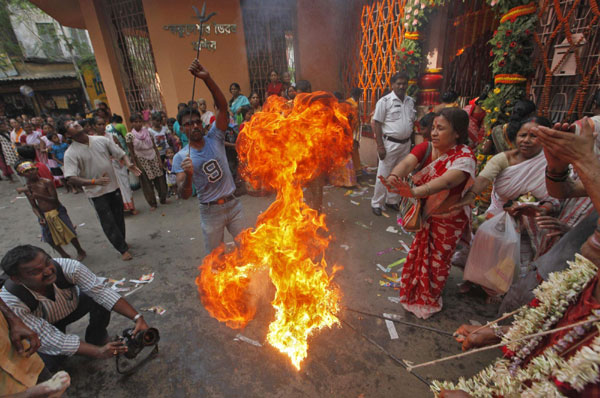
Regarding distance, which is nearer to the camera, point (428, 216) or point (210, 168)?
point (428, 216)

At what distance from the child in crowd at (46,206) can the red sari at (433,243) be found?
5965 millimetres

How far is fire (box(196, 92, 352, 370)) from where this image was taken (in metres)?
3.39

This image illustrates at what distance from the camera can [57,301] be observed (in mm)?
2838

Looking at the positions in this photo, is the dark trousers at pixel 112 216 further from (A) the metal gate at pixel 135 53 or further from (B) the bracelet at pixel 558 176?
(A) the metal gate at pixel 135 53

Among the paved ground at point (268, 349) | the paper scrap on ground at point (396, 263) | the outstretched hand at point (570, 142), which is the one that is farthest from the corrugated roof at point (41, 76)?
the outstretched hand at point (570, 142)

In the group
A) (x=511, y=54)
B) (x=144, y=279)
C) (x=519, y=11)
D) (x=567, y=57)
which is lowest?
(x=144, y=279)

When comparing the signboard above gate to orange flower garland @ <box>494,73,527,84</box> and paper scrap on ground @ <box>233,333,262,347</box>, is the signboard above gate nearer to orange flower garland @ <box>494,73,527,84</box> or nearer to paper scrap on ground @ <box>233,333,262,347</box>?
orange flower garland @ <box>494,73,527,84</box>

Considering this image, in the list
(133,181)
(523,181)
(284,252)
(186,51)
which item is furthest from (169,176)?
(523,181)

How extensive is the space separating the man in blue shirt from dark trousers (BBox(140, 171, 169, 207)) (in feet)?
14.9

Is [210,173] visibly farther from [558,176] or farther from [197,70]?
[558,176]

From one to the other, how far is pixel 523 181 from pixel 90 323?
5.29 metres

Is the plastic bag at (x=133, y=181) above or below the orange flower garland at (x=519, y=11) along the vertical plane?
below

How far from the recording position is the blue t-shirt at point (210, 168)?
143 inches

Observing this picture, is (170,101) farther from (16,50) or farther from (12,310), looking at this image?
(16,50)
